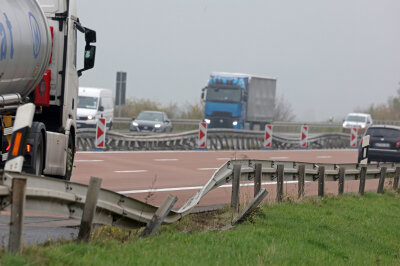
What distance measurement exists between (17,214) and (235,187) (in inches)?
269

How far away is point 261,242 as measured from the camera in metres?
9.91

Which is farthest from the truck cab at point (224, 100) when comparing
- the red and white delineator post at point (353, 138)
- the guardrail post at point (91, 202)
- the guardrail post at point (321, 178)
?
the guardrail post at point (91, 202)

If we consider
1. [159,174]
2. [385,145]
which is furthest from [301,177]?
[385,145]

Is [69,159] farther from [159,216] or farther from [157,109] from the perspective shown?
[157,109]

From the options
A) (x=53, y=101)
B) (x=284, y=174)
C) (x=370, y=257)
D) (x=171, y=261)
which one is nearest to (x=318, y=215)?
(x=284, y=174)

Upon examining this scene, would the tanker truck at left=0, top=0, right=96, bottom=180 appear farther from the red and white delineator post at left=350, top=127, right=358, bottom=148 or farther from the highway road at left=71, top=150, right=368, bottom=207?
the red and white delineator post at left=350, top=127, right=358, bottom=148

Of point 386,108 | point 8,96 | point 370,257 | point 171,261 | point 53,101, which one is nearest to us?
point 171,261

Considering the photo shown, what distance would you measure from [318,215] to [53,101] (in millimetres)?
4767

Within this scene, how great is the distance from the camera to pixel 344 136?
52.7 metres

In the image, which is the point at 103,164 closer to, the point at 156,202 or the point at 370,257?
the point at 156,202

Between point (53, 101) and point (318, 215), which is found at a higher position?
point (53, 101)

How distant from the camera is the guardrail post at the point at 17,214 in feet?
21.1

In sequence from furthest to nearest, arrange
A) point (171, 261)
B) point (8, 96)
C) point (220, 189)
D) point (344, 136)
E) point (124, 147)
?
point (344, 136) → point (124, 147) → point (220, 189) → point (8, 96) → point (171, 261)

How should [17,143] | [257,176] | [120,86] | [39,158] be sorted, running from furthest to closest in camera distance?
[120,86]
[257,176]
[39,158]
[17,143]
